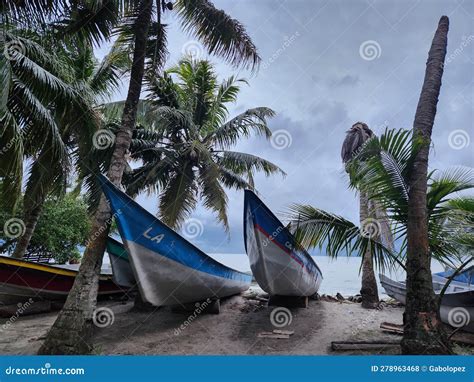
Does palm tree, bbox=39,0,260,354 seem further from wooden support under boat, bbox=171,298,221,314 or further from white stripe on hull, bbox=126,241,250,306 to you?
wooden support under boat, bbox=171,298,221,314

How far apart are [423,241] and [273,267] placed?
10.3 ft

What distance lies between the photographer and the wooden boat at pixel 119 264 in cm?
760

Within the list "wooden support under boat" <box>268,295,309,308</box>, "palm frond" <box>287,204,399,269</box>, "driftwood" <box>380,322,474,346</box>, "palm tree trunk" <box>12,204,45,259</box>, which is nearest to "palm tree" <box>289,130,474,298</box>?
"palm frond" <box>287,204,399,269</box>

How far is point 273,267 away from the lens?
685 centimetres

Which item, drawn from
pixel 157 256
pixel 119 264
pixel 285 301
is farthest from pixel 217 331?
pixel 119 264

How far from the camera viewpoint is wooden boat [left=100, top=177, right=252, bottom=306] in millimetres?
5543

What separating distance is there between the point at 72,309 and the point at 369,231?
4640 millimetres

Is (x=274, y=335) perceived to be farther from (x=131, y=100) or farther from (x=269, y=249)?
(x=131, y=100)

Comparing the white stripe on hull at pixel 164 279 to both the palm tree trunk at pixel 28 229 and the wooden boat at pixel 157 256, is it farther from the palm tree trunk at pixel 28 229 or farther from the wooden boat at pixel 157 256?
the palm tree trunk at pixel 28 229

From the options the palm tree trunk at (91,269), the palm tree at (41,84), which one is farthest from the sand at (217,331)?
the palm tree at (41,84)

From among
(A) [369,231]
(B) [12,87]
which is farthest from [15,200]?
(A) [369,231]

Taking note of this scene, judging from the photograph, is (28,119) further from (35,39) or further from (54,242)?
(54,242)

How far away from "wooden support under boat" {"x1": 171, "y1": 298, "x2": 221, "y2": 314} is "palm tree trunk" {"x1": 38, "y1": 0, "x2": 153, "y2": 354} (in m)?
2.54

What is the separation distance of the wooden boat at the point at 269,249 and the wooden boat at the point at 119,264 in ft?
10.1
